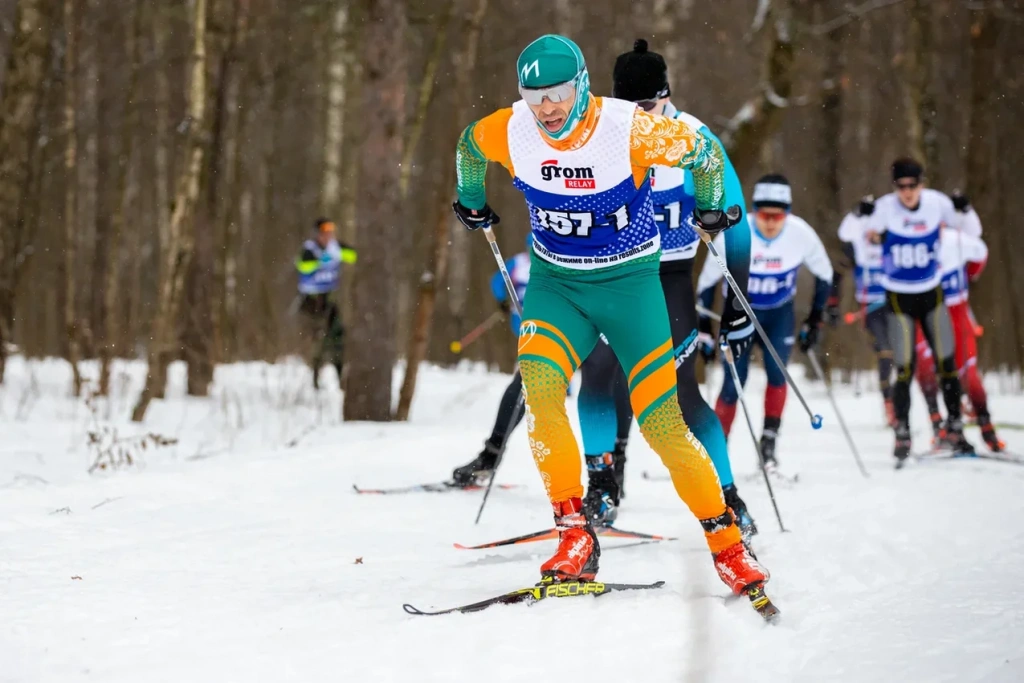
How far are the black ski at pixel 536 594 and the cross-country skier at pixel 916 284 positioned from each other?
5158mm

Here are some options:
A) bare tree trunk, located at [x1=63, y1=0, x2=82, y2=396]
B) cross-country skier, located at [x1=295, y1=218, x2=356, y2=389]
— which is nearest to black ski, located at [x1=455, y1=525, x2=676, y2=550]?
bare tree trunk, located at [x1=63, y1=0, x2=82, y2=396]

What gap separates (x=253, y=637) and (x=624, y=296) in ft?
5.81

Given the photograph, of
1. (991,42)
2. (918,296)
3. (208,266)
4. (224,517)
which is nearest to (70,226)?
(208,266)

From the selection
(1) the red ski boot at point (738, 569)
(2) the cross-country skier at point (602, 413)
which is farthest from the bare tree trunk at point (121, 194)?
(1) the red ski boot at point (738, 569)

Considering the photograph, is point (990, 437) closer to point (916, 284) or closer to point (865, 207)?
point (916, 284)

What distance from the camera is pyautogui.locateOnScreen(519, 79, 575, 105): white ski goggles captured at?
3740 mm

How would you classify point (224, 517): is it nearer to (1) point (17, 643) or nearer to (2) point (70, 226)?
(1) point (17, 643)

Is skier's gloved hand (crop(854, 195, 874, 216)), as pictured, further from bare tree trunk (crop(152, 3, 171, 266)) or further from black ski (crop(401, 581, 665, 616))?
bare tree trunk (crop(152, 3, 171, 266))

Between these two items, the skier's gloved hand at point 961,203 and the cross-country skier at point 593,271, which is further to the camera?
the skier's gloved hand at point 961,203

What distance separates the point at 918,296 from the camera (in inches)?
334

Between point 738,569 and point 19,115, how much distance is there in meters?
8.14

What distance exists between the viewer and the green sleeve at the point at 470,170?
13.6 ft

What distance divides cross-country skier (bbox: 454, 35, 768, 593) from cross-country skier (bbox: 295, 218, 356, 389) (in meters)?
9.44

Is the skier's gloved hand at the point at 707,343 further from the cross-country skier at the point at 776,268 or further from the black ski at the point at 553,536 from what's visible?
the black ski at the point at 553,536
